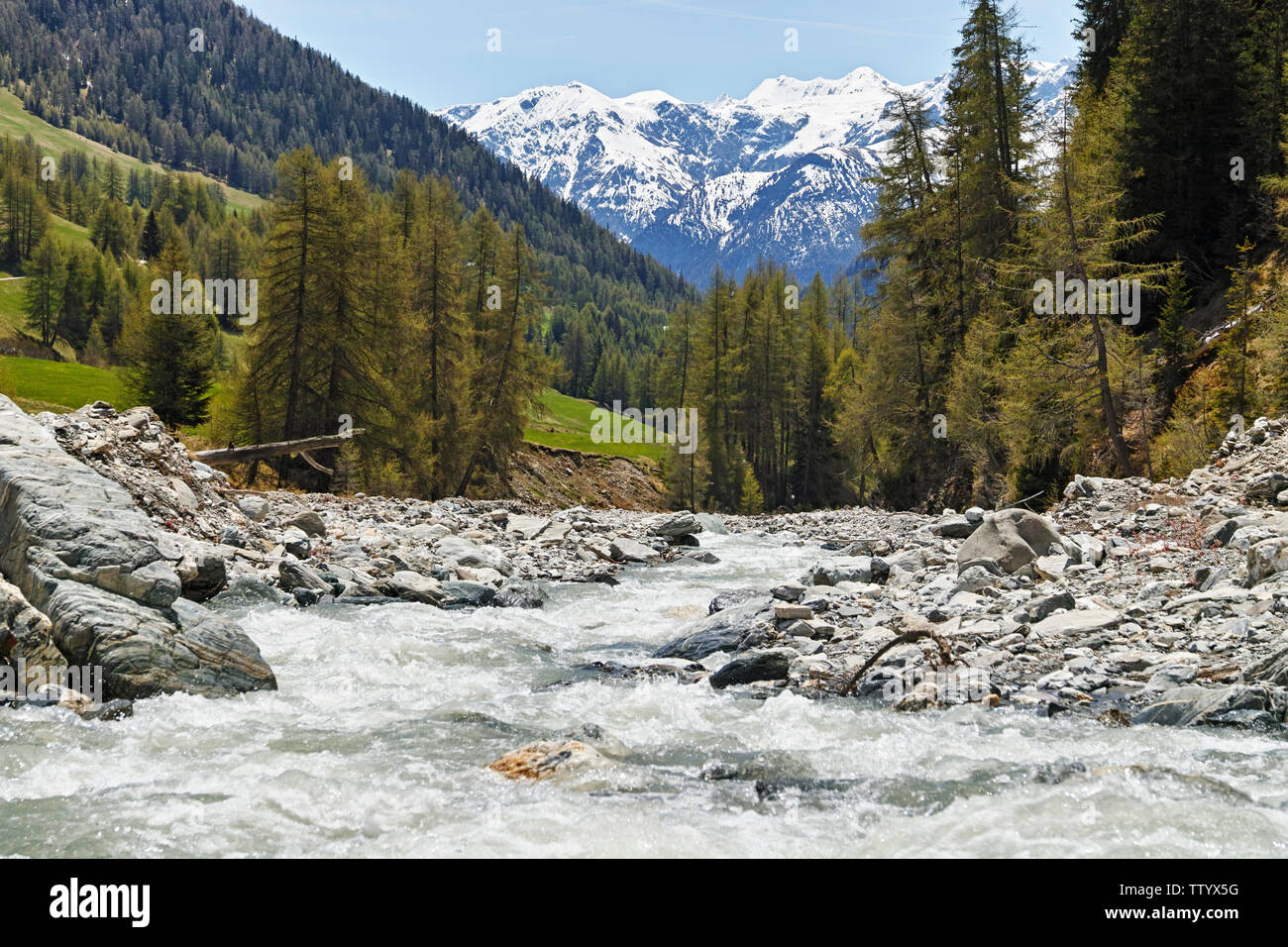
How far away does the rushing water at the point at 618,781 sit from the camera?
217 inches

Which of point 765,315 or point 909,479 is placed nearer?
point 909,479

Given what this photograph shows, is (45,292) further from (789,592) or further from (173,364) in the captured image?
(789,592)

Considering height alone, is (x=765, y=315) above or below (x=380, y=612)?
above

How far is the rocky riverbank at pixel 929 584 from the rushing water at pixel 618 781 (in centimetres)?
69

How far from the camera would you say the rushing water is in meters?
5.51

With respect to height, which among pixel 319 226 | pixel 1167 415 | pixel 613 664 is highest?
pixel 319 226

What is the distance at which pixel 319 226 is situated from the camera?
103ft

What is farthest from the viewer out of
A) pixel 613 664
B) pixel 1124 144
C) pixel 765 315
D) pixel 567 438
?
pixel 567 438

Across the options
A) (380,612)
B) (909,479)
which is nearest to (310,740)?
(380,612)

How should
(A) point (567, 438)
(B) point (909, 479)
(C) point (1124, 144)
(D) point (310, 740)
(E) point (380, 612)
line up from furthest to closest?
1. (A) point (567, 438)
2. (B) point (909, 479)
3. (C) point (1124, 144)
4. (E) point (380, 612)
5. (D) point (310, 740)

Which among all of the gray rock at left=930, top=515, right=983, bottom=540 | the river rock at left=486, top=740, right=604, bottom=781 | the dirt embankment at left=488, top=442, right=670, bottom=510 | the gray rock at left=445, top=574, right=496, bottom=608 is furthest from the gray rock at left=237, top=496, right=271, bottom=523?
the dirt embankment at left=488, top=442, right=670, bottom=510

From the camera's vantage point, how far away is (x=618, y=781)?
21.8 ft

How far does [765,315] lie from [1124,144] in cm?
2860
